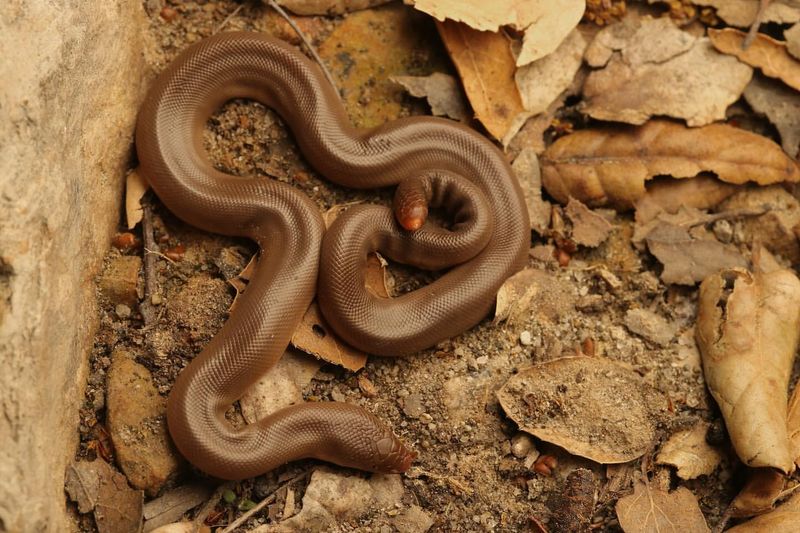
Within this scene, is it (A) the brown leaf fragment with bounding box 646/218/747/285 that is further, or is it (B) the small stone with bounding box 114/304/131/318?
(A) the brown leaf fragment with bounding box 646/218/747/285

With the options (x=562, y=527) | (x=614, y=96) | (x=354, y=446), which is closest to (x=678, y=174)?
(x=614, y=96)

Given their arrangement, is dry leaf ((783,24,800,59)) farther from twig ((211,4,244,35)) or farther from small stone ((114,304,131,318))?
small stone ((114,304,131,318))

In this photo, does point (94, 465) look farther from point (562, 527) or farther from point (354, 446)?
point (562, 527)

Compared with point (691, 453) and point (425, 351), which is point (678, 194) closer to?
point (691, 453)

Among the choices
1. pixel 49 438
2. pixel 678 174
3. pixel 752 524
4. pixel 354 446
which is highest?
pixel 678 174

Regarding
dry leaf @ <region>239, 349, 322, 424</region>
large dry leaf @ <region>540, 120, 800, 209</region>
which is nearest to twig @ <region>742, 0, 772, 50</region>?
large dry leaf @ <region>540, 120, 800, 209</region>

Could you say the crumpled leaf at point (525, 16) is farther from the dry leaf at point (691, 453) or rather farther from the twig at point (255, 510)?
the twig at point (255, 510)
